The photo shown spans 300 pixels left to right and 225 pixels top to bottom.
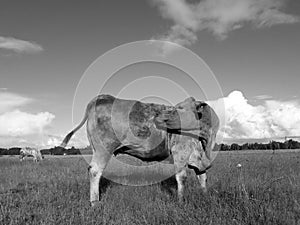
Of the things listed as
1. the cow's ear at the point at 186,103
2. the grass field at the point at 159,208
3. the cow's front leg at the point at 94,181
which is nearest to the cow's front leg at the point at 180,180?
the grass field at the point at 159,208

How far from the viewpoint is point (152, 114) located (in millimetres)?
7562

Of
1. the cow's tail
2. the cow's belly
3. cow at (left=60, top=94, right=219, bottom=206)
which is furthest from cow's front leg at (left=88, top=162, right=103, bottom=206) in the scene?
the cow's tail

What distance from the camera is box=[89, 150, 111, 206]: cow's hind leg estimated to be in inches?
282

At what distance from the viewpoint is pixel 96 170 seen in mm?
7270

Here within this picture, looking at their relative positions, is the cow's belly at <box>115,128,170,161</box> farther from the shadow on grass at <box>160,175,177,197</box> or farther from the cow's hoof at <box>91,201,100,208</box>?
the cow's hoof at <box>91,201,100,208</box>

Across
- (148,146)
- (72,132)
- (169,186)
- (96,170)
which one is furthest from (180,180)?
(72,132)

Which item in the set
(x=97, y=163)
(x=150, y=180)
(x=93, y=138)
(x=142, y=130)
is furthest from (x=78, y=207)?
(x=150, y=180)

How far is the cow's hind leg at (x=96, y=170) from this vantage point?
7159 mm

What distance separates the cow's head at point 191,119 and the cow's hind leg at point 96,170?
1573 millimetres

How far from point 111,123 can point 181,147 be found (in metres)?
1.88

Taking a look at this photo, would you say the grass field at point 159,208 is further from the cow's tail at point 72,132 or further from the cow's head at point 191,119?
the cow's head at point 191,119

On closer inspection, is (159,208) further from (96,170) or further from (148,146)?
(96,170)

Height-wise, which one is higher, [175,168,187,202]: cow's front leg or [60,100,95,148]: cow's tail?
[60,100,95,148]: cow's tail

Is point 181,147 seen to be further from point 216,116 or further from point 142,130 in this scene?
point 216,116
